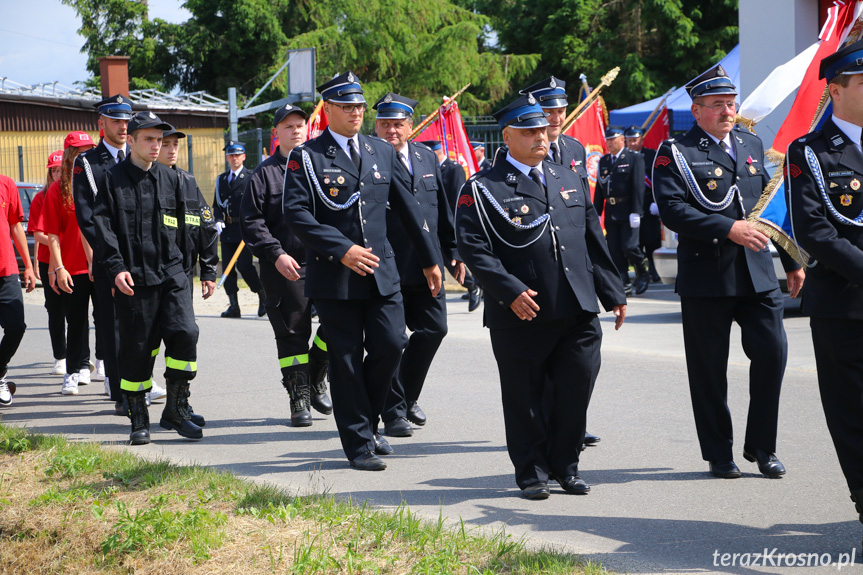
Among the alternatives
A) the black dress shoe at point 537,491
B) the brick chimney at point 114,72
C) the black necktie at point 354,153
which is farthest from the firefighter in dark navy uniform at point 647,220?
the brick chimney at point 114,72

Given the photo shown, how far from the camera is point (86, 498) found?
18.0ft

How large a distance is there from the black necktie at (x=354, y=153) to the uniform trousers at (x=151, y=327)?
1469mm

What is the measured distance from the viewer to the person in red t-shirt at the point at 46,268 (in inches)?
356

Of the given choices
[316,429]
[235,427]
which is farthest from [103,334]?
[316,429]

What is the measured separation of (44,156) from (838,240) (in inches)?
1109

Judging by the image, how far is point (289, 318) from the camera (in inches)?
295

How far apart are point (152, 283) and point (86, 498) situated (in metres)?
1.68

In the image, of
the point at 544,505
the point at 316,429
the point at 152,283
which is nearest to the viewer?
the point at 544,505

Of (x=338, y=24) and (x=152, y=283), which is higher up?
(x=338, y=24)

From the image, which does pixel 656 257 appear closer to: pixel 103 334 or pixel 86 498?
pixel 103 334

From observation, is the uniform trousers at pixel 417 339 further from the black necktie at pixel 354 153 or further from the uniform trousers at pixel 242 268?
the uniform trousers at pixel 242 268

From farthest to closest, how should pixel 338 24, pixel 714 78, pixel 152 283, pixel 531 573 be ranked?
pixel 338 24 → pixel 152 283 → pixel 714 78 → pixel 531 573

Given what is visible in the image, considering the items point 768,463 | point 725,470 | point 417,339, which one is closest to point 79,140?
point 417,339

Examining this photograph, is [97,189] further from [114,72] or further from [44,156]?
[44,156]
